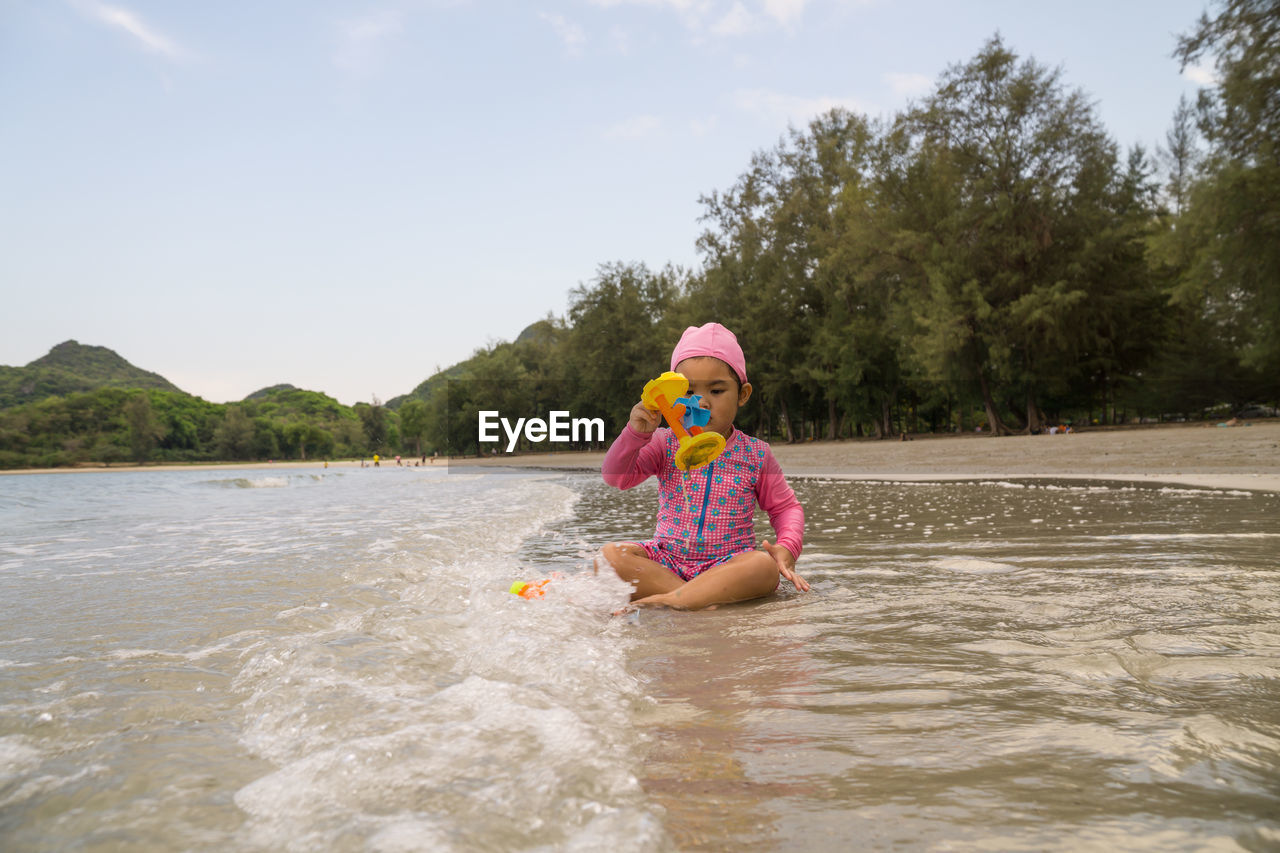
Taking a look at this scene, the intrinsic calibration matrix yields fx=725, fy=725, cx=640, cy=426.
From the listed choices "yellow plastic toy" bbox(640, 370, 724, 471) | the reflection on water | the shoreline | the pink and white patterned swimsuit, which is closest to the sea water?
the reflection on water

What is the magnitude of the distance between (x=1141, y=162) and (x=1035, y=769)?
131 ft

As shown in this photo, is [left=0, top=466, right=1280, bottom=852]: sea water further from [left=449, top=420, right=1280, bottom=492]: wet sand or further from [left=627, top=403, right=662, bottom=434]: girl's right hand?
[left=449, top=420, right=1280, bottom=492]: wet sand

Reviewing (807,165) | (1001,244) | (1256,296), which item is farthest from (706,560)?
(807,165)

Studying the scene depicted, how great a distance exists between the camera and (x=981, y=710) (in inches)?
65.6

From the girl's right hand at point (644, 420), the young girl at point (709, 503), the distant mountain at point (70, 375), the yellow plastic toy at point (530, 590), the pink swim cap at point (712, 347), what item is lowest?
the yellow plastic toy at point (530, 590)

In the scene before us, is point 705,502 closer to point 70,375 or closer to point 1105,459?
point 1105,459

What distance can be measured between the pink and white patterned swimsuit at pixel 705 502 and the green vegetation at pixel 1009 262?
19.1m

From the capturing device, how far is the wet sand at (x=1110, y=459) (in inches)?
453

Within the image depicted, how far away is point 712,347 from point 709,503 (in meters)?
0.76

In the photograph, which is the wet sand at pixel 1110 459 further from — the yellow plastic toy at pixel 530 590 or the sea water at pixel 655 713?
the yellow plastic toy at pixel 530 590

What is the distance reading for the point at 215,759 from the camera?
1516mm

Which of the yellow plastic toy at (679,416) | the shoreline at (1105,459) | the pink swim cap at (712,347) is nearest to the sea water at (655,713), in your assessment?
the yellow plastic toy at (679,416)

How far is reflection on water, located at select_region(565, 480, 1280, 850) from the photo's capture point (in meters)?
1.14

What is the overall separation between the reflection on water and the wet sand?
24.5ft
